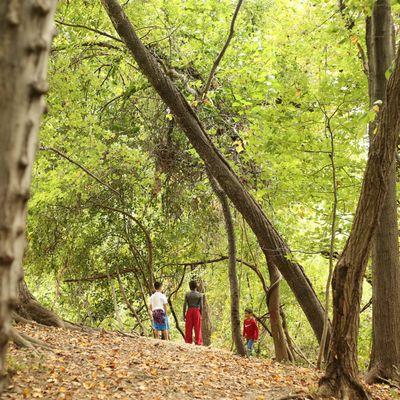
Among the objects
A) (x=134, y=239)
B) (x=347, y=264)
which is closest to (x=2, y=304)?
(x=347, y=264)

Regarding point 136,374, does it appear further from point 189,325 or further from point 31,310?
point 189,325

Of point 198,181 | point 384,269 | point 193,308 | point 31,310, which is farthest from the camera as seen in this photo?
point 198,181

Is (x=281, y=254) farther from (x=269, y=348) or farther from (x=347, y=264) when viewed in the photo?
(x=269, y=348)

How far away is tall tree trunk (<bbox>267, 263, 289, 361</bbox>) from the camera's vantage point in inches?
425

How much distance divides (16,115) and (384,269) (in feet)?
24.0

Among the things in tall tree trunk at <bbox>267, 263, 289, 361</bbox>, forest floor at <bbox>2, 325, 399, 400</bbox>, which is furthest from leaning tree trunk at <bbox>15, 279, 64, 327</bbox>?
tall tree trunk at <bbox>267, 263, 289, 361</bbox>

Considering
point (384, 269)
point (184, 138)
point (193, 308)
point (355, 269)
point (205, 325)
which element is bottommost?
point (205, 325)

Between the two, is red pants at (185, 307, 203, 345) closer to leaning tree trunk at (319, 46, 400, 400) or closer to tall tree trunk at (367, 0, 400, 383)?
tall tree trunk at (367, 0, 400, 383)

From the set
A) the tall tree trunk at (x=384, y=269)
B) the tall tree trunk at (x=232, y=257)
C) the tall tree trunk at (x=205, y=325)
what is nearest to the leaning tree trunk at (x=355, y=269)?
the tall tree trunk at (x=384, y=269)

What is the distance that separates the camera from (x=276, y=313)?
1091cm

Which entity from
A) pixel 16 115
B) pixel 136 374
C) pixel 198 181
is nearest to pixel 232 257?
pixel 198 181

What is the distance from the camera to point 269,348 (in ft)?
69.4

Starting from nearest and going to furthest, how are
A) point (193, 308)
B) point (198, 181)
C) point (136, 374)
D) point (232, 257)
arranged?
point (136, 374) < point (232, 257) < point (193, 308) < point (198, 181)

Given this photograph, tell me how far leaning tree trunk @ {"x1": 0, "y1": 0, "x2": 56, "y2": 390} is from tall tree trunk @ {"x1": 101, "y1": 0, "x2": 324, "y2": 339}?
700cm
